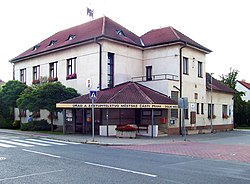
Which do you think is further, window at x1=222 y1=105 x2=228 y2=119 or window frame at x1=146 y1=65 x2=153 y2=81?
window at x1=222 y1=105 x2=228 y2=119

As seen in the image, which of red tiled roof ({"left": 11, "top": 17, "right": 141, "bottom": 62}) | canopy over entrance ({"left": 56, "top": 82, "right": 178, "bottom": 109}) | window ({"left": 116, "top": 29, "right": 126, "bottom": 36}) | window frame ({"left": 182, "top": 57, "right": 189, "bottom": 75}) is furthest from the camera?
window ({"left": 116, "top": 29, "right": 126, "bottom": 36})

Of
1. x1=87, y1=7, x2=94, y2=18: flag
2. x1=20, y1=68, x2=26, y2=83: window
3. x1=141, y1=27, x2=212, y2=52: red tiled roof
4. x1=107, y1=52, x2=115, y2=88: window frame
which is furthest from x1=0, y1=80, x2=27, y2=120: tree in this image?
x1=141, y1=27, x2=212, y2=52: red tiled roof

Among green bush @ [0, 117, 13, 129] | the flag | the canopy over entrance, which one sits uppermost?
the flag

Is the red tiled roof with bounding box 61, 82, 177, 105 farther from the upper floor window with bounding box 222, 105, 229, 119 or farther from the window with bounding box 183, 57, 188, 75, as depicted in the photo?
the upper floor window with bounding box 222, 105, 229, 119

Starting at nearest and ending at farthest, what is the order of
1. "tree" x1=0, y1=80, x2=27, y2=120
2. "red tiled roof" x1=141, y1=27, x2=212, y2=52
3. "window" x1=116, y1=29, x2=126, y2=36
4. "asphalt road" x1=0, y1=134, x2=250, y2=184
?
"asphalt road" x1=0, y1=134, x2=250, y2=184, "red tiled roof" x1=141, y1=27, x2=212, y2=52, "window" x1=116, y1=29, x2=126, y2=36, "tree" x1=0, y1=80, x2=27, y2=120

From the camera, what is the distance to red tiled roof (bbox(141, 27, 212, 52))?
28095 millimetres

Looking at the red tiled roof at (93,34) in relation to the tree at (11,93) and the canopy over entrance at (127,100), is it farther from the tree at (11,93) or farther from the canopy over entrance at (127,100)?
the canopy over entrance at (127,100)

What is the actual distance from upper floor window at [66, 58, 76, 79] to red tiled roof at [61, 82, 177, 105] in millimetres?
4970

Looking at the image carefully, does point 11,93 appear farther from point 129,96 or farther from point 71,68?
point 129,96

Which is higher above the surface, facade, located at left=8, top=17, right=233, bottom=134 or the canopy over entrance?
facade, located at left=8, top=17, right=233, bottom=134

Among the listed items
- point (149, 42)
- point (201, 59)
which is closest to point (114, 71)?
point (149, 42)

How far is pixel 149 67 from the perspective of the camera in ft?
97.8

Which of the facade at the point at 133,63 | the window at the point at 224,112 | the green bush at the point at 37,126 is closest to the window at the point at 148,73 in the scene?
the facade at the point at 133,63

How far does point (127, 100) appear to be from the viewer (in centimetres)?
2267
